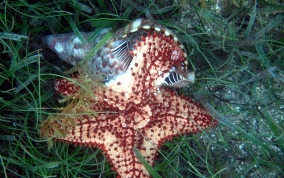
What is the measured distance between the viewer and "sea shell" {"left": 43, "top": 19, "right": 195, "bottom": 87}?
3025 mm

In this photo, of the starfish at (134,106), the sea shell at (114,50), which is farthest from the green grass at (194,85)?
the starfish at (134,106)

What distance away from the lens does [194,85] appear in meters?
3.82

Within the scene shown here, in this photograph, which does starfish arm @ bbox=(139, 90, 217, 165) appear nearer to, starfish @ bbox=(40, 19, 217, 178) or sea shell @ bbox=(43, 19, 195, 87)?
starfish @ bbox=(40, 19, 217, 178)

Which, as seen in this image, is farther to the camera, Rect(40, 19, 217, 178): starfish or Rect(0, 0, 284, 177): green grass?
Rect(0, 0, 284, 177): green grass

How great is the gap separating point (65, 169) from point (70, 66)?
127cm

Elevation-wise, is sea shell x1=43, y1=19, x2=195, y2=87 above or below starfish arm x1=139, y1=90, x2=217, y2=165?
above

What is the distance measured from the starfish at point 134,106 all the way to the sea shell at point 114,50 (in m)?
0.01

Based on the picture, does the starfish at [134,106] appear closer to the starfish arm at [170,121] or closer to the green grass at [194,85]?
the starfish arm at [170,121]

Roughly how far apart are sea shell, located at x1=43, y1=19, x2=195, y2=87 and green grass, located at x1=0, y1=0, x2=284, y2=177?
0.20 meters

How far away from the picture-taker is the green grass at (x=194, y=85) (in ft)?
11.3

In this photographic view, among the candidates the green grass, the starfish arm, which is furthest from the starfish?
the green grass

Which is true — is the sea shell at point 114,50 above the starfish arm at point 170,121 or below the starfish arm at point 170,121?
above

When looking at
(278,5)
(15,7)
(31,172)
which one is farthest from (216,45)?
(31,172)

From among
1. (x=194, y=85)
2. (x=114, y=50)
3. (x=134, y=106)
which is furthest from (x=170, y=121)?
(x=114, y=50)
